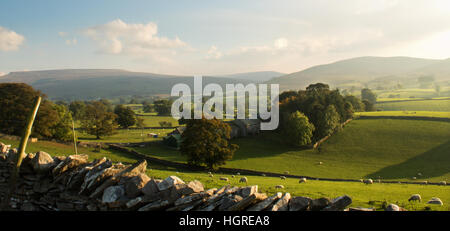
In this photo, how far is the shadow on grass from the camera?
125ft

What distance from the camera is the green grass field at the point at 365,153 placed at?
40719 mm

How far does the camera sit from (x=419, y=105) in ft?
354

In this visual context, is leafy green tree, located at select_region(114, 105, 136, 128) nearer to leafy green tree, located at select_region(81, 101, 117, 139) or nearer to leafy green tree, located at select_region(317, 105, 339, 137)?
leafy green tree, located at select_region(81, 101, 117, 139)

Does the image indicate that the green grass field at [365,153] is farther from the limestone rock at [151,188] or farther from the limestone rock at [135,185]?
the limestone rock at [135,185]

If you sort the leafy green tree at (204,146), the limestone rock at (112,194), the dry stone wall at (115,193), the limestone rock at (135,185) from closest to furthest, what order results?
the dry stone wall at (115,193) → the limestone rock at (112,194) → the limestone rock at (135,185) → the leafy green tree at (204,146)

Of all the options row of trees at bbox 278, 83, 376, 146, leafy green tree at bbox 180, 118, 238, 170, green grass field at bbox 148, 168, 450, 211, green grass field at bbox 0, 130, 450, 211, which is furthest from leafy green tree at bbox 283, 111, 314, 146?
green grass field at bbox 148, 168, 450, 211

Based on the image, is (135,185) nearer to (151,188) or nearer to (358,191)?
(151,188)

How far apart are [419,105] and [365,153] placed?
80.2 metres

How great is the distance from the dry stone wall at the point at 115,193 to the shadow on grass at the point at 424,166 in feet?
122

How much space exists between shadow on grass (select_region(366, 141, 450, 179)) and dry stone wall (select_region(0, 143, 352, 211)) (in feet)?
122

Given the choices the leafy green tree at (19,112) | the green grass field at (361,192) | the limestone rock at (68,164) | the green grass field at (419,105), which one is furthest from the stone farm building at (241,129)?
the green grass field at (419,105)

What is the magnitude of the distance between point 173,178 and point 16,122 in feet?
179
